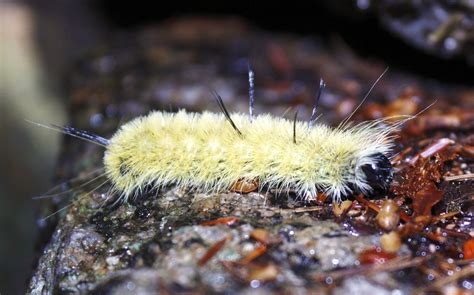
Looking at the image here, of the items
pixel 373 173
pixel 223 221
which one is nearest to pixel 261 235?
pixel 223 221

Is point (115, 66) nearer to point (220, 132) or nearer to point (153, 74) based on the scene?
point (153, 74)

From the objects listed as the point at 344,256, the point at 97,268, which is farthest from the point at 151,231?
the point at 344,256

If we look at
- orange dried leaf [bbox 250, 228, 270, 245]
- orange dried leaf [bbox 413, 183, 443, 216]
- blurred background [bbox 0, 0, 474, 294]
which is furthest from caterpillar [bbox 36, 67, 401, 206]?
blurred background [bbox 0, 0, 474, 294]

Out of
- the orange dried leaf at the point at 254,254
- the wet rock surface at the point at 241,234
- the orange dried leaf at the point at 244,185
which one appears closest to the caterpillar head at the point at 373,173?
the wet rock surface at the point at 241,234

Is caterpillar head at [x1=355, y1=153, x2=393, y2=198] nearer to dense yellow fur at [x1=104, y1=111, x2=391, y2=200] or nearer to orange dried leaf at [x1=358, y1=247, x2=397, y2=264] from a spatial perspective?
dense yellow fur at [x1=104, y1=111, x2=391, y2=200]

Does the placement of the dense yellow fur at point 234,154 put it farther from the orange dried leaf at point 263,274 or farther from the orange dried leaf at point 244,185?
the orange dried leaf at point 263,274

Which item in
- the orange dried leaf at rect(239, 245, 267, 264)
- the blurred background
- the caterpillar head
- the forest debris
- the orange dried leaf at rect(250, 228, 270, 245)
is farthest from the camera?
the blurred background

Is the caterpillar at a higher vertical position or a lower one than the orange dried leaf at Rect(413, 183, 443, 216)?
higher

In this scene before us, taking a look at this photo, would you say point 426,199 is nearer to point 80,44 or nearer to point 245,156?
point 245,156
